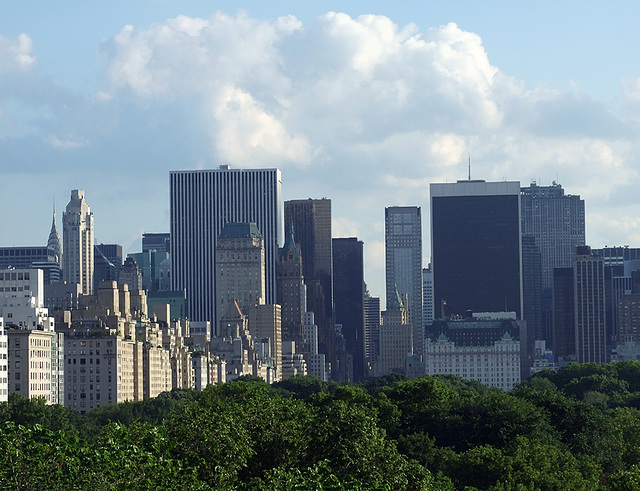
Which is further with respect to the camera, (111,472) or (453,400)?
(453,400)

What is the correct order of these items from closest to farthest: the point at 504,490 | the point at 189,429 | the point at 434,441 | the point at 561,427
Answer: the point at 189,429, the point at 504,490, the point at 434,441, the point at 561,427

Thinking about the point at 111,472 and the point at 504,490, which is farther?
the point at 504,490

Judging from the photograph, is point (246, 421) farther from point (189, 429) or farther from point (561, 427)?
point (561, 427)

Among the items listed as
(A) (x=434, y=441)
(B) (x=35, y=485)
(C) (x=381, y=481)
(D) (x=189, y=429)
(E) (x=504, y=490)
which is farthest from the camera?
(A) (x=434, y=441)

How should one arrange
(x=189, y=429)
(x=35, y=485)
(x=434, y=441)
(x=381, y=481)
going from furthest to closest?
(x=434, y=441) < (x=189, y=429) < (x=381, y=481) < (x=35, y=485)

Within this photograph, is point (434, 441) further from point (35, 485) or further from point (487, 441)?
point (35, 485)

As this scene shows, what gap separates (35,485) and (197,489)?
31.1 feet

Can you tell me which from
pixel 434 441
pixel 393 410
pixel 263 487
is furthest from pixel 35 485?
pixel 393 410

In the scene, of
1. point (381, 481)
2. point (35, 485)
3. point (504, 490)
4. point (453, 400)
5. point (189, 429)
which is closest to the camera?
point (35, 485)

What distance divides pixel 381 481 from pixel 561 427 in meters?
76.8

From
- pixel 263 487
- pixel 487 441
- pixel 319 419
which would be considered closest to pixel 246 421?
pixel 319 419

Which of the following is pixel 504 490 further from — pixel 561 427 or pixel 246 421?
pixel 561 427

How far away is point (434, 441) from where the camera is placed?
6220 inches

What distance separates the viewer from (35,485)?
8419cm
